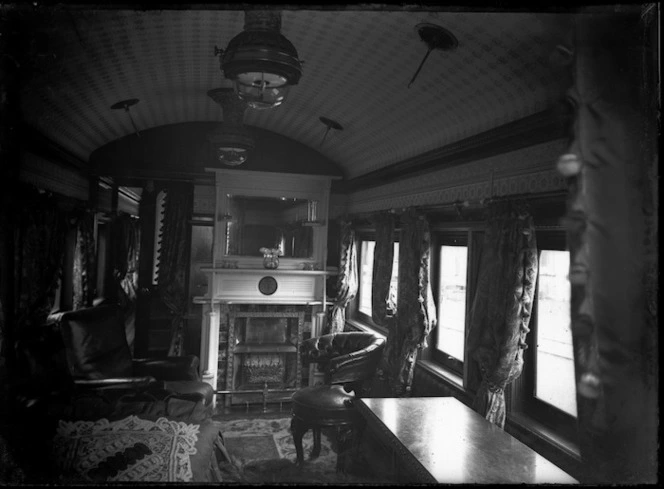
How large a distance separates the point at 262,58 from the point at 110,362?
2.98 metres

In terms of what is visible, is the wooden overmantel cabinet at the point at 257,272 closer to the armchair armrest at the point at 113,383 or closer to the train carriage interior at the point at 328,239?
the train carriage interior at the point at 328,239

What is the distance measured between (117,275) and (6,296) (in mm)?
3626

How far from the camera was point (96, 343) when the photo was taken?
11.1 ft

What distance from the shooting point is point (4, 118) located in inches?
38.9

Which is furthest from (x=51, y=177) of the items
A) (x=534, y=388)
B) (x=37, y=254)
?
(x=534, y=388)

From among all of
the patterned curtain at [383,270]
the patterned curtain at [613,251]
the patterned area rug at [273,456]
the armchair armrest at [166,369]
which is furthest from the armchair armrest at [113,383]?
the patterned curtain at [613,251]

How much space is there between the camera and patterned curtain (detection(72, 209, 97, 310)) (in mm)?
3285

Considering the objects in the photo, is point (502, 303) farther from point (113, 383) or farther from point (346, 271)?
point (346, 271)

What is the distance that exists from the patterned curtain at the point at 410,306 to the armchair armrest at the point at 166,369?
1.66 meters

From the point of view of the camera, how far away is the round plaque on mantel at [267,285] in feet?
15.8

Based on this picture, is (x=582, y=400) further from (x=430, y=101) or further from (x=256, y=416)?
(x=256, y=416)

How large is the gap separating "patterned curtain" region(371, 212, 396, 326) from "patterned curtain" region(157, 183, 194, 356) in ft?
7.05

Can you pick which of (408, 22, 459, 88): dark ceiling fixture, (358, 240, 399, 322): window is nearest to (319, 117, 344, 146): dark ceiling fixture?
(408, 22, 459, 88): dark ceiling fixture

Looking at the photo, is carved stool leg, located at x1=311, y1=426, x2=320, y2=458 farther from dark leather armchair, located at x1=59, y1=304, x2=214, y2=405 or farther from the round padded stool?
dark leather armchair, located at x1=59, y1=304, x2=214, y2=405
